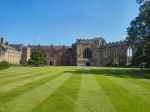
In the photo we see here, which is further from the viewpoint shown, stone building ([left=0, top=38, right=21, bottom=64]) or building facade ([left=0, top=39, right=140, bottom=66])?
building facade ([left=0, top=39, right=140, bottom=66])

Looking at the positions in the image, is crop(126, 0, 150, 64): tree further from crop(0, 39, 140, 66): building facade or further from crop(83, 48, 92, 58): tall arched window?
crop(83, 48, 92, 58): tall arched window

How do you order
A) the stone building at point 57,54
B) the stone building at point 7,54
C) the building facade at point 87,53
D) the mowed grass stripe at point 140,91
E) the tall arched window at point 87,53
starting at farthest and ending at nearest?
the stone building at point 57,54
the tall arched window at point 87,53
the building facade at point 87,53
the stone building at point 7,54
the mowed grass stripe at point 140,91

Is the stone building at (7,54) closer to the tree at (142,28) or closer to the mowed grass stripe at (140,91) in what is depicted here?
the tree at (142,28)

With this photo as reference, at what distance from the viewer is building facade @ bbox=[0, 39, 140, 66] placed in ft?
316

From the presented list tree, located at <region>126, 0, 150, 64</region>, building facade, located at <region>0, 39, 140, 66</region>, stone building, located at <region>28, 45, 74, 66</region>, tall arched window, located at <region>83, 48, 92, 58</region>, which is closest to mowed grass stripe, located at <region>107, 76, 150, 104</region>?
tree, located at <region>126, 0, 150, 64</region>

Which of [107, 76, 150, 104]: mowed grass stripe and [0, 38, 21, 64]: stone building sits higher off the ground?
[0, 38, 21, 64]: stone building

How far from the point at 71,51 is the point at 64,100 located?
109 metres

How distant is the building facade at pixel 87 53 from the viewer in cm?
9631

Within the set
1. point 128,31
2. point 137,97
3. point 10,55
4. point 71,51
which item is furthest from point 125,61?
point 137,97

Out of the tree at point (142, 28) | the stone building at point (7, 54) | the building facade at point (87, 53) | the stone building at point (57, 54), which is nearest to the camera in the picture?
the tree at point (142, 28)

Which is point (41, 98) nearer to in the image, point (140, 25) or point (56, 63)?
point (140, 25)

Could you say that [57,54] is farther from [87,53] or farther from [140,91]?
[140,91]

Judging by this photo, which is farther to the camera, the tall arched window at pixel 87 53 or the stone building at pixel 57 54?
the stone building at pixel 57 54

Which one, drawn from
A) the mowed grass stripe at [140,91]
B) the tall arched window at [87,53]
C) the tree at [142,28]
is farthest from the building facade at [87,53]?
the mowed grass stripe at [140,91]
